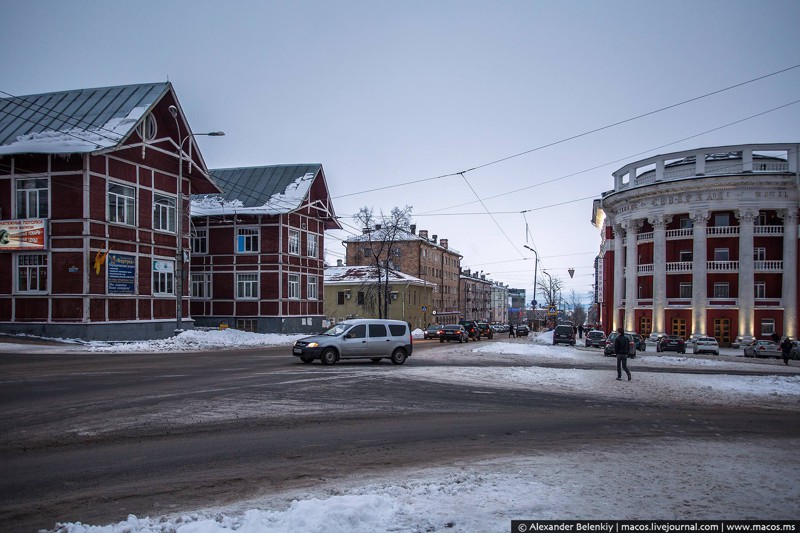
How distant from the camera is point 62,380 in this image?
53.3 ft

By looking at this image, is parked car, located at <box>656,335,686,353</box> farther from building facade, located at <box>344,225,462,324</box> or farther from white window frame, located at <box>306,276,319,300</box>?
building facade, located at <box>344,225,462,324</box>

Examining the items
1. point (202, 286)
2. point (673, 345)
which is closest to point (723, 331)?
point (673, 345)

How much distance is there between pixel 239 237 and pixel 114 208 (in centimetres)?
1566

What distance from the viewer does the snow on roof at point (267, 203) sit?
47.6 metres

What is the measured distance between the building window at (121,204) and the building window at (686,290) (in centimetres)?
4445

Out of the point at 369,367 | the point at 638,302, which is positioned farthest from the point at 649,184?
the point at 369,367

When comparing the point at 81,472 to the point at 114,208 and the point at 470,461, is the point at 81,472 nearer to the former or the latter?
the point at 470,461

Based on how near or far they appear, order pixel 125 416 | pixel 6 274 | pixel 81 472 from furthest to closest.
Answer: pixel 6 274 < pixel 125 416 < pixel 81 472

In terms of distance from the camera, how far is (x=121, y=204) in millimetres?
33312

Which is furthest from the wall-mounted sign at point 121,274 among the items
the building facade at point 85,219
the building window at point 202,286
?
the building window at point 202,286

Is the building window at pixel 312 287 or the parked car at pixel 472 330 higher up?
the building window at pixel 312 287

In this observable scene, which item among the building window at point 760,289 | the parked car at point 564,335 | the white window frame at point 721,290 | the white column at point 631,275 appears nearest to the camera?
the parked car at point 564,335

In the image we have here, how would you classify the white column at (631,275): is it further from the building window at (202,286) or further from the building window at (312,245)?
the building window at (202,286)

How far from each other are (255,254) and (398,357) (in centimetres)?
2655
